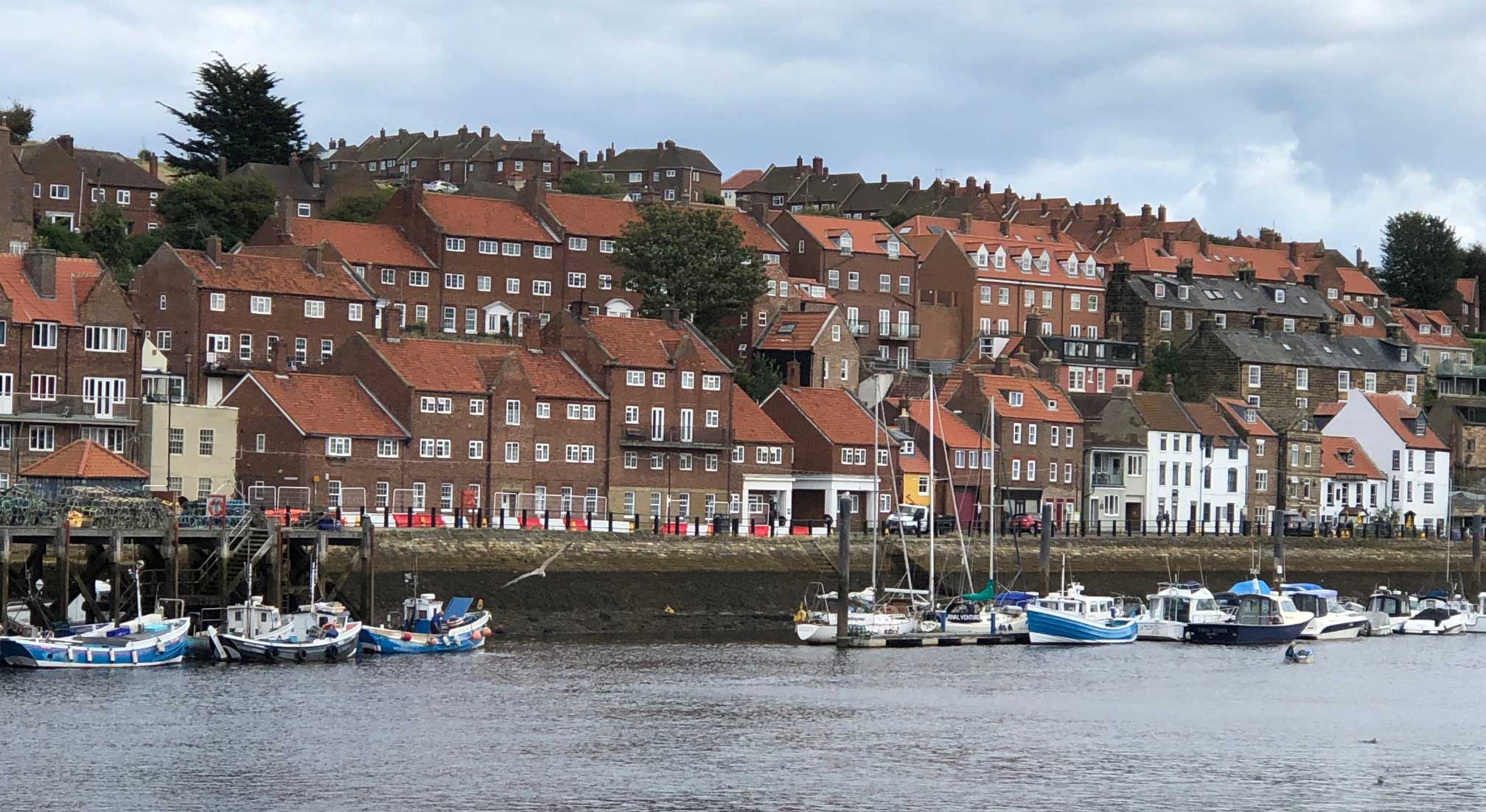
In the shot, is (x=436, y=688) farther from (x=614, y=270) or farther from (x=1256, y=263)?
(x=1256, y=263)

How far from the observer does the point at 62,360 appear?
86.7 meters

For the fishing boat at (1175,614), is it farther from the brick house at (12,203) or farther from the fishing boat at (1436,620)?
the brick house at (12,203)

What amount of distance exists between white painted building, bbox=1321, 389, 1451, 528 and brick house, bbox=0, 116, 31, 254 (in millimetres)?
69161

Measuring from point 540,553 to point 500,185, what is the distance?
75.8 metres

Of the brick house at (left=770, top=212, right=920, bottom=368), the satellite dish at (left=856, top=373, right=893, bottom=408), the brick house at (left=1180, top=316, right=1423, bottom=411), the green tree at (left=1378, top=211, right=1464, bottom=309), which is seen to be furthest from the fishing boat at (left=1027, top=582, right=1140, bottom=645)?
the green tree at (left=1378, top=211, right=1464, bottom=309)

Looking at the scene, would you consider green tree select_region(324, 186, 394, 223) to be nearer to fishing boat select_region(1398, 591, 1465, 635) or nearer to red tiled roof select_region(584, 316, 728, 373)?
red tiled roof select_region(584, 316, 728, 373)

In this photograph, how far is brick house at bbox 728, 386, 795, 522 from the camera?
103688mm

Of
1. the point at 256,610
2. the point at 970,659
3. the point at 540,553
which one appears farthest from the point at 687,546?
the point at 256,610

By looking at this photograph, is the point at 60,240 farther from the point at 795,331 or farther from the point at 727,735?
the point at 727,735

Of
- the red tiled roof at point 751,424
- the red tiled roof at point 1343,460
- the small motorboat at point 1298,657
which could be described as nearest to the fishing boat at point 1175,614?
the small motorboat at point 1298,657

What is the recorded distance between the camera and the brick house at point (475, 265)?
119 meters

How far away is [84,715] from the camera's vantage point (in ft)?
187

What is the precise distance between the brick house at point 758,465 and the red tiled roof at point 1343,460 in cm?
3575

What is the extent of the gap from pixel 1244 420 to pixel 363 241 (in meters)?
46.5
